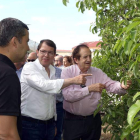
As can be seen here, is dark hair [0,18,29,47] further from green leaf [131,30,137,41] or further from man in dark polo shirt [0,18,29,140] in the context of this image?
green leaf [131,30,137,41]

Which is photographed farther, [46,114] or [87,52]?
[87,52]

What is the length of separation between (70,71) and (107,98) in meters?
0.57

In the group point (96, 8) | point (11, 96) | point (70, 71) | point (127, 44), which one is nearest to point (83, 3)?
point (96, 8)

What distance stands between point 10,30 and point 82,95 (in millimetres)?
1301

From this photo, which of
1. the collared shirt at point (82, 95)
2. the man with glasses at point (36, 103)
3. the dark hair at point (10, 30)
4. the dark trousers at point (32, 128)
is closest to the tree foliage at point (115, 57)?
the collared shirt at point (82, 95)

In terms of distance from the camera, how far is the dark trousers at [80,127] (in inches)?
112

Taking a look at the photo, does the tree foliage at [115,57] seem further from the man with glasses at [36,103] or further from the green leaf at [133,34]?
the green leaf at [133,34]

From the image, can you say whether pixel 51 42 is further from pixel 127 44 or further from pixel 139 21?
pixel 139 21

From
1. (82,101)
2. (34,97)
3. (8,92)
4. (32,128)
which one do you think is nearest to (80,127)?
(82,101)

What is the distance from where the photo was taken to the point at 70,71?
288 cm

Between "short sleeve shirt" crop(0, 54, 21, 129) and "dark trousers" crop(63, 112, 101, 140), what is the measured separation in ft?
4.98

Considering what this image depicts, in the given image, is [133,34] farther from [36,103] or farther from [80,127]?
[80,127]

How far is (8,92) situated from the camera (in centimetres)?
140

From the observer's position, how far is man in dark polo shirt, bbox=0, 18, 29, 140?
1.39 m
